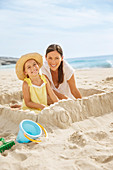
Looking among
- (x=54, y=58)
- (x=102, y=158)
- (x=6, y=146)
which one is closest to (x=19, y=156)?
(x=6, y=146)

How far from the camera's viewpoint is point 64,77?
372cm

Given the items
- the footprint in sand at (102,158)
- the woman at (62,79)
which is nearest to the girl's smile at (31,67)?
the woman at (62,79)

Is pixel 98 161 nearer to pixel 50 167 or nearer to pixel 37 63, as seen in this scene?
pixel 50 167

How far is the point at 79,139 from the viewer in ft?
6.78

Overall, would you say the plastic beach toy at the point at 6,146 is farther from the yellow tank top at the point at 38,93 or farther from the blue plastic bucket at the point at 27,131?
the yellow tank top at the point at 38,93

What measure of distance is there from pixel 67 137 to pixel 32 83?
1217 millimetres

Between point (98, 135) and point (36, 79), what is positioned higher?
point (36, 79)

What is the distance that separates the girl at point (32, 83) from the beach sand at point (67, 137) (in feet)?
1.18

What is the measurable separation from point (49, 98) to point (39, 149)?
1.50 metres

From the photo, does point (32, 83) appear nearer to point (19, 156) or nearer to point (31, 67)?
point (31, 67)

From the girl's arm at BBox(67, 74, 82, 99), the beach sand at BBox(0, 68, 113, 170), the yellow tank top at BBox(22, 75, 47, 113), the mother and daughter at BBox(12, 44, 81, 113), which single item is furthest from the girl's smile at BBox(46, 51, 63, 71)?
the beach sand at BBox(0, 68, 113, 170)

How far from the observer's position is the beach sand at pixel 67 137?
5.40ft

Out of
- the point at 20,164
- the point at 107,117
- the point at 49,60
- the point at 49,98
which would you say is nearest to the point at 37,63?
the point at 49,60

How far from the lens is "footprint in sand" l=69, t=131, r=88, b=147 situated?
1979mm
